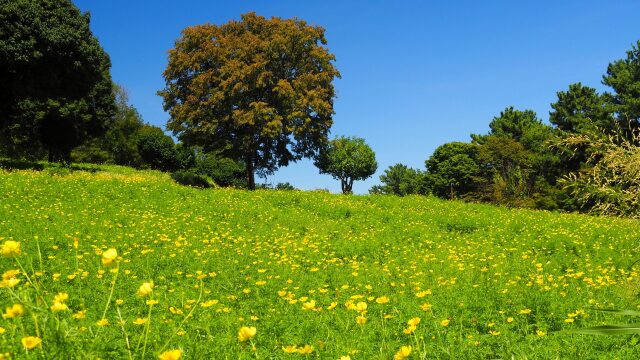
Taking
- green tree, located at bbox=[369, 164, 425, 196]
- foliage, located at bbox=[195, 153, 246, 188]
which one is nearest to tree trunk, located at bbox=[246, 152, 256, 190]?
foliage, located at bbox=[195, 153, 246, 188]

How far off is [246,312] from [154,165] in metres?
45.7

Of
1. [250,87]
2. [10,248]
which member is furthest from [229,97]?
[10,248]

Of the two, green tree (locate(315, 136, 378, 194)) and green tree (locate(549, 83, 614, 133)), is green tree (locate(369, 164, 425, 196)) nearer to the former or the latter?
green tree (locate(315, 136, 378, 194))

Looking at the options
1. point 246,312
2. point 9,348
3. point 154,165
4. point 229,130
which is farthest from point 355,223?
point 154,165

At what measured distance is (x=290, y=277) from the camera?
27.8ft

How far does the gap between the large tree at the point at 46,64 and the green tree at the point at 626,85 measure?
39705mm

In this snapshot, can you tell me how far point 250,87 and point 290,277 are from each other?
2341 cm

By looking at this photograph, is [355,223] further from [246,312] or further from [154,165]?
[154,165]

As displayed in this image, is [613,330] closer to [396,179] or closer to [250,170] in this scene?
[250,170]

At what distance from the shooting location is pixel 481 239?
13836 millimetres

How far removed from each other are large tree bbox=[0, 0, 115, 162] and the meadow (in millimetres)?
8525

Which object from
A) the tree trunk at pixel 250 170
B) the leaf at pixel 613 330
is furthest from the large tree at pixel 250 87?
the leaf at pixel 613 330

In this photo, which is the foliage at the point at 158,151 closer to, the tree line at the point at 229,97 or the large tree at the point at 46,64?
the tree line at the point at 229,97

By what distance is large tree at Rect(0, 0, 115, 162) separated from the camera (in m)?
23.5
